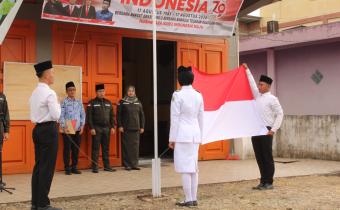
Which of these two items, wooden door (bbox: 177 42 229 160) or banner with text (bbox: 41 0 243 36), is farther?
wooden door (bbox: 177 42 229 160)

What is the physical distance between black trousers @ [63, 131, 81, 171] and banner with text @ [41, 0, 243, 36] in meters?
2.25

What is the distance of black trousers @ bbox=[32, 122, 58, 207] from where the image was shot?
19.5ft

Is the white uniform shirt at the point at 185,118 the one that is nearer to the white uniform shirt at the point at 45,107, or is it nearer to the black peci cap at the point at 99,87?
the white uniform shirt at the point at 45,107

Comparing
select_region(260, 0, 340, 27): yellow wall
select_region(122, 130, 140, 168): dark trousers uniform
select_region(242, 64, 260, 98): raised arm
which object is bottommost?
select_region(122, 130, 140, 168): dark trousers uniform

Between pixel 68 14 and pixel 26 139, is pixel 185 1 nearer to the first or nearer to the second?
pixel 68 14

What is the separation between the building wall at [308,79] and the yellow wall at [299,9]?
6.29 metres

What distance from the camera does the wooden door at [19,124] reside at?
368 inches

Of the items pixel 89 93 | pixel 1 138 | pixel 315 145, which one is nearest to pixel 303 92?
pixel 315 145

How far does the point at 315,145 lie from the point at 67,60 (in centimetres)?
675

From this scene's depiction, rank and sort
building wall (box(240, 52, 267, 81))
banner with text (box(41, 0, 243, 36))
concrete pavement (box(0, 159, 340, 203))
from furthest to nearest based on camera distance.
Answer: building wall (box(240, 52, 267, 81)), banner with text (box(41, 0, 243, 36)), concrete pavement (box(0, 159, 340, 203))

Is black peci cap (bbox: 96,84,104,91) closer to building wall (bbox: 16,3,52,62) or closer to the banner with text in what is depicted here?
building wall (bbox: 16,3,52,62)

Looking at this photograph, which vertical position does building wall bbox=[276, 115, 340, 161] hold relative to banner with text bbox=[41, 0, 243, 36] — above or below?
below

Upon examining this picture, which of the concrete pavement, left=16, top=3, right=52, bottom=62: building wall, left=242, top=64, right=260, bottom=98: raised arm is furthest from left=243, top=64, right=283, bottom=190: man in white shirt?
left=16, top=3, right=52, bottom=62: building wall

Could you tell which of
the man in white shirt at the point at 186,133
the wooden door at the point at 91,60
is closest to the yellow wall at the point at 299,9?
the wooden door at the point at 91,60
